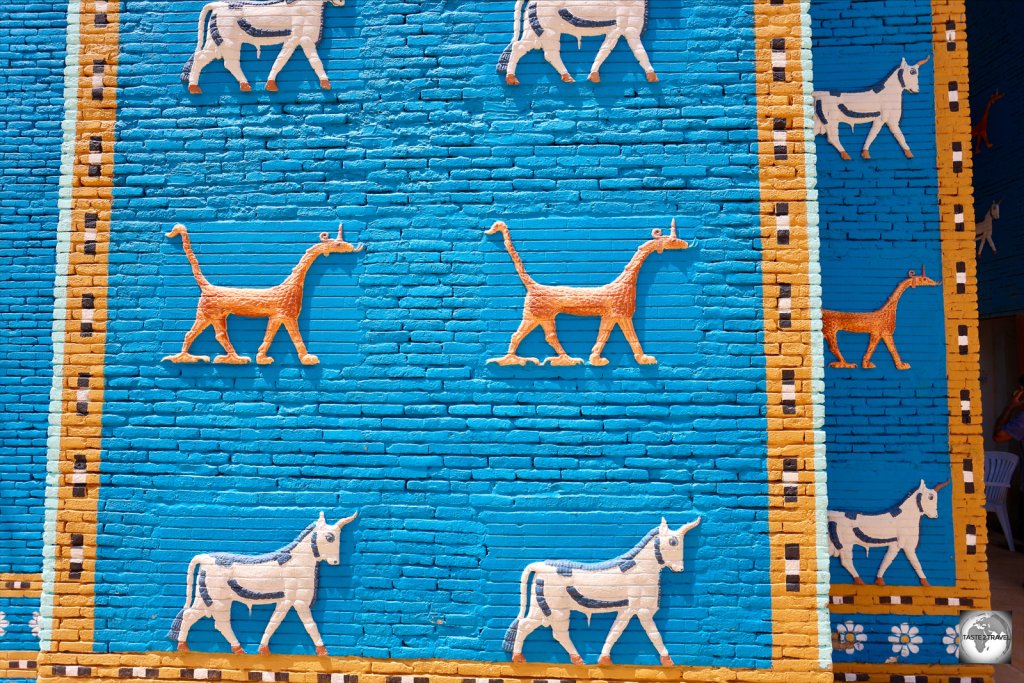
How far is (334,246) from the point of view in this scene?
4.82 metres

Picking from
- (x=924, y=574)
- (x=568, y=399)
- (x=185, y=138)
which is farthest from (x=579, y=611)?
(x=185, y=138)

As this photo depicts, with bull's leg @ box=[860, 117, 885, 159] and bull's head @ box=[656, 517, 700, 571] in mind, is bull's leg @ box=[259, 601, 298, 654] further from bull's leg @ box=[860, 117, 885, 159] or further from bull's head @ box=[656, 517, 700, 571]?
bull's leg @ box=[860, 117, 885, 159]

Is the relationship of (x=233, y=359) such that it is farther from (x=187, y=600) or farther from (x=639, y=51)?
(x=639, y=51)

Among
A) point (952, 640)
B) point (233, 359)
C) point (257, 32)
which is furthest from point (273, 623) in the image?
point (952, 640)

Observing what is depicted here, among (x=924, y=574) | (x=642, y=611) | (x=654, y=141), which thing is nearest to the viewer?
(x=642, y=611)

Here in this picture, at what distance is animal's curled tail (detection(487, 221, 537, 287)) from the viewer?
4.71m

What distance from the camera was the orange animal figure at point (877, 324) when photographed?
5.71m

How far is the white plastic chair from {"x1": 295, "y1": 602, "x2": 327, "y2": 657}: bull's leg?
30.8 feet

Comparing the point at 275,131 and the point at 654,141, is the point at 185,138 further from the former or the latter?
the point at 654,141

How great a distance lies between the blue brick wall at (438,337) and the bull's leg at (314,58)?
0.10 meters

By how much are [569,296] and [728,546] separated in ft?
6.39

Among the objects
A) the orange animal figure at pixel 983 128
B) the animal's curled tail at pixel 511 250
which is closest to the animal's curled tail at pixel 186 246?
the animal's curled tail at pixel 511 250

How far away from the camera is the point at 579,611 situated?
446 cm

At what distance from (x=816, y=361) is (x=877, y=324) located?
1574 mm
